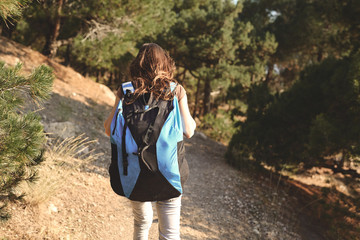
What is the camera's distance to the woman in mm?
1609

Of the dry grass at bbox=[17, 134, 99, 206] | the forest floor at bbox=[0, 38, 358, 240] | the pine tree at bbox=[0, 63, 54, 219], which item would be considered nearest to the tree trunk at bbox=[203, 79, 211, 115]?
the forest floor at bbox=[0, 38, 358, 240]

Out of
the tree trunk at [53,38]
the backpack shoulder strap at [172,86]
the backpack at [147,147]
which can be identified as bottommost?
the backpack at [147,147]

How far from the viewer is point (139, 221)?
6.00 feet

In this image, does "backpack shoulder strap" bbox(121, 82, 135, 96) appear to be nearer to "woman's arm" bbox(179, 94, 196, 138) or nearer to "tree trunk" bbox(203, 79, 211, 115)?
"woman's arm" bbox(179, 94, 196, 138)

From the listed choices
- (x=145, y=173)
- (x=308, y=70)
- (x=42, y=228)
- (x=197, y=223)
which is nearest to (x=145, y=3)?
(x=308, y=70)

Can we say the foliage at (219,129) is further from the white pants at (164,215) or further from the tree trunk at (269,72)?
the white pants at (164,215)

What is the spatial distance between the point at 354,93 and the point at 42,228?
4734 mm

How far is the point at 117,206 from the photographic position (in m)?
3.62

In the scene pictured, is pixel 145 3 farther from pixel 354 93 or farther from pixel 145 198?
pixel 145 198

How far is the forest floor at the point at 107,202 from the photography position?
9.37ft

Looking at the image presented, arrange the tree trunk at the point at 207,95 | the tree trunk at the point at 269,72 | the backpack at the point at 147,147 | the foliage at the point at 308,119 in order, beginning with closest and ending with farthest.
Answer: the backpack at the point at 147,147, the foliage at the point at 308,119, the tree trunk at the point at 207,95, the tree trunk at the point at 269,72

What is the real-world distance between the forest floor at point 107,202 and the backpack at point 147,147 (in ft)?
3.93

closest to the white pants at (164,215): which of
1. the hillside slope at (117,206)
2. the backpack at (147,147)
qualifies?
the backpack at (147,147)

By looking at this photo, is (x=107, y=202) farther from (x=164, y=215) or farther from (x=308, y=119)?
(x=308, y=119)
